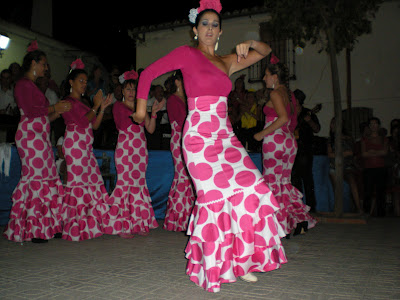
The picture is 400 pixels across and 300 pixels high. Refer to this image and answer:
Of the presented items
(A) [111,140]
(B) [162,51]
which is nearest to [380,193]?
(A) [111,140]

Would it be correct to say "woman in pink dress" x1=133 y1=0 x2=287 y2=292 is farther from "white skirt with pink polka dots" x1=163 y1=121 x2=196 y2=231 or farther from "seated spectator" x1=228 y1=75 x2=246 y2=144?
"seated spectator" x1=228 y1=75 x2=246 y2=144

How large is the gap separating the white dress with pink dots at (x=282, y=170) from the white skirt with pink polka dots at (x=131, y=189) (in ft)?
5.13

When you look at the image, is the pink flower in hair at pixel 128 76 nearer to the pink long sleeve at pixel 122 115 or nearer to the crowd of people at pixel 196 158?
the crowd of people at pixel 196 158

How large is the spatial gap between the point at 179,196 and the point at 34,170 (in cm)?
183

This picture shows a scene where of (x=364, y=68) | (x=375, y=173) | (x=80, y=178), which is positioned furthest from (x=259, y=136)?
(x=364, y=68)

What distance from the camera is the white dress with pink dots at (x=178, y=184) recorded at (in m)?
5.51

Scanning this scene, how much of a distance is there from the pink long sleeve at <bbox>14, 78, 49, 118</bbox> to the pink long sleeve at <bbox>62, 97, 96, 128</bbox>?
0.31 m

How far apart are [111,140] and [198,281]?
518cm

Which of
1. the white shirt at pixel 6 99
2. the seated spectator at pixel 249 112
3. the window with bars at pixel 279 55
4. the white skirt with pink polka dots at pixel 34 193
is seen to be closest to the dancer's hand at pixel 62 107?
the white skirt with pink polka dots at pixel 34 193

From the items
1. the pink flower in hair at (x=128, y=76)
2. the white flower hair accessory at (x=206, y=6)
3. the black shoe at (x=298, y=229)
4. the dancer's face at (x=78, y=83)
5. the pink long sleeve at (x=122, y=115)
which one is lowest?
the black shoe at (x=298, y=229)

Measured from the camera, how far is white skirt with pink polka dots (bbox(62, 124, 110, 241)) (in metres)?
4.99

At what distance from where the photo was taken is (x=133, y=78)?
17.6 ft

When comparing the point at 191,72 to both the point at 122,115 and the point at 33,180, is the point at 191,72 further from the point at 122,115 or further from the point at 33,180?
the point at 33,180

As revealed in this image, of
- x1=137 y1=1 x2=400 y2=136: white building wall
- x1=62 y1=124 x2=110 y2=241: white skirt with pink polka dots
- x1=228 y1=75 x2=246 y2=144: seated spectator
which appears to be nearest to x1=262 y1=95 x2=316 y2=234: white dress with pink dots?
x1=62 y1=124 x2=110 y2=241: white skirt with pink polka dots
